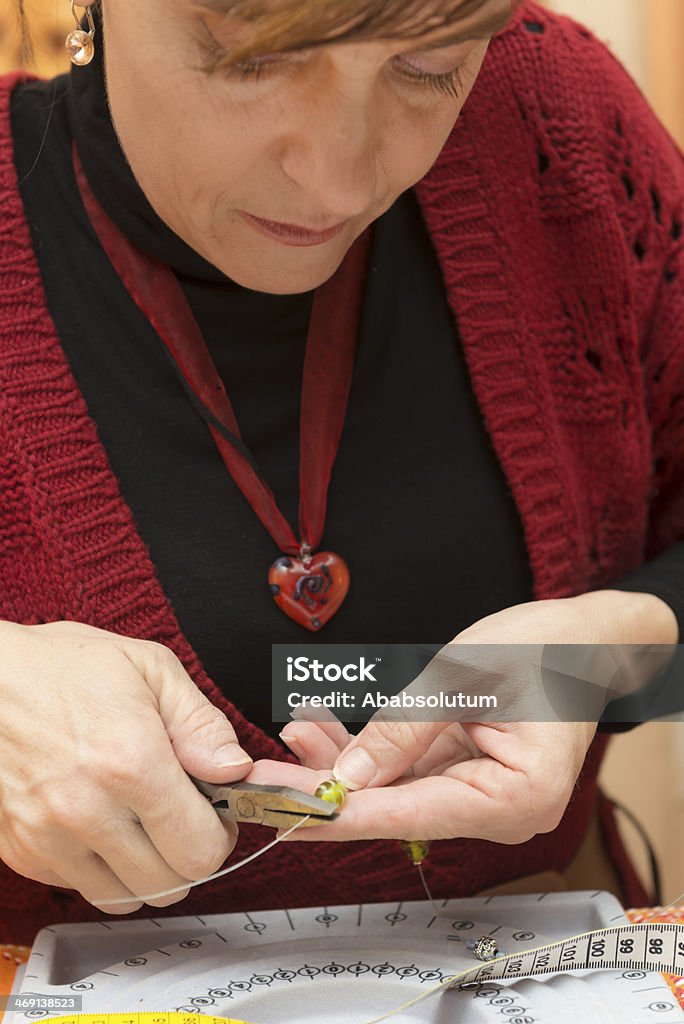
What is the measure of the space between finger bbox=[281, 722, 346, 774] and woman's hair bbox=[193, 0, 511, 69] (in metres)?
0.43

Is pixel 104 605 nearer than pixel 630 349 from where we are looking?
Yes

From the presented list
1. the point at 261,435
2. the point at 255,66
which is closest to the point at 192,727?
the point at 261,435

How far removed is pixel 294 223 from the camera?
791 mm

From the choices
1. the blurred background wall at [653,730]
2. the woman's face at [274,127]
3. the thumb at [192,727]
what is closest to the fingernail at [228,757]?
the thumb at [192,727]

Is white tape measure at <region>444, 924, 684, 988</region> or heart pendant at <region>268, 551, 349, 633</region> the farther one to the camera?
heart pendant at <region>268, 551, 349, 633</region>

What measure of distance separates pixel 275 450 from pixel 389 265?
20cm

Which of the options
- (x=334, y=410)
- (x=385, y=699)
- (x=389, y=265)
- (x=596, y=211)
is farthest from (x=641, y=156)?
(x=385, y=699)

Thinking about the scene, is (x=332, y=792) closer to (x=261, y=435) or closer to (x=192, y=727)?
(x=192, y=727)

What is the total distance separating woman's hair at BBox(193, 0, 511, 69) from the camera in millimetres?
622

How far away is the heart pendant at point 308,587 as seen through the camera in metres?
0.91

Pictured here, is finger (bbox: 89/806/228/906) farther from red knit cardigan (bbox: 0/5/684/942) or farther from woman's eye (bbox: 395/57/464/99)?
woman's eye (bbox: 395/57/464/99)

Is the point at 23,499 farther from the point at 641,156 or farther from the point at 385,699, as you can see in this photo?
→ the point at 641,156

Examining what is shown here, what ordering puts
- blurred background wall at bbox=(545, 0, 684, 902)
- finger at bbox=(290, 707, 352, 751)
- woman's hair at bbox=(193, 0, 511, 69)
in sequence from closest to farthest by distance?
woman's hair at bbox=(193, 0, 511, 69) → finger at bbox=(290, 707, 352, 751) → blurred background wall at bbox=(545, 0, 684, 902)

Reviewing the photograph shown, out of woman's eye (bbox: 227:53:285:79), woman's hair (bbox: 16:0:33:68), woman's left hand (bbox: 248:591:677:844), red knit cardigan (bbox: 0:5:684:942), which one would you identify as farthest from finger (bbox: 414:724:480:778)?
woman's hair (bbox: 16:0:33:68)
